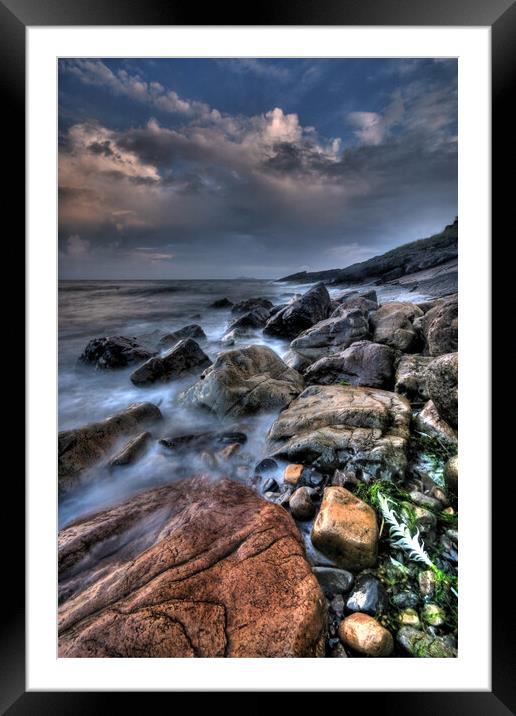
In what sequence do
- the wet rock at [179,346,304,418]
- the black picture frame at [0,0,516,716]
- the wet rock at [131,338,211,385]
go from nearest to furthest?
the black picture frame at [0,0,516,716] → the wet rock at [179,346,304,418] → the wet rock at [131,338,211,385]

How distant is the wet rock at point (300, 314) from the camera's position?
280 centimetres

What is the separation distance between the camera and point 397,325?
106 inches

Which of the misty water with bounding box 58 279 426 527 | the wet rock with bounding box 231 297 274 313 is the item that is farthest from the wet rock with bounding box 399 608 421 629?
the wet rock with bounding box 231 297 274 313

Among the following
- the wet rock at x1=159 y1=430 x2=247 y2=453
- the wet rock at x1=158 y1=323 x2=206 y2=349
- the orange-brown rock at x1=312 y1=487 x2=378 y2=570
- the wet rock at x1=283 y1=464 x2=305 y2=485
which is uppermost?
the wet rock at x1=158 y1=323 x2=206 y2=349

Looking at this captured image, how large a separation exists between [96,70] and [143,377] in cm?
219

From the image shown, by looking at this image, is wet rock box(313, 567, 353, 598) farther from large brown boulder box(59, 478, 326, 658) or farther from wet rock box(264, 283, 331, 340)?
wet rock box(264, 283, 331, 340)

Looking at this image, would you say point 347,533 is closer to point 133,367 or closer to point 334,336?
point 334,336

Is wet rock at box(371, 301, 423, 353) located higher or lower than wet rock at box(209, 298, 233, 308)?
lower

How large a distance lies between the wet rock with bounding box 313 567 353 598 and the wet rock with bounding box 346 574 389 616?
4 centimetres

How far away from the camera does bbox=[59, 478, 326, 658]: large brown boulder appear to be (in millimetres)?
1245

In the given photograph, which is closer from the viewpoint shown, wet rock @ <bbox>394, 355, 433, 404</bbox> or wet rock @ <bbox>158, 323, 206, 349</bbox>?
wet rock @ <bbox>394, 355, 433, 404</bbox>

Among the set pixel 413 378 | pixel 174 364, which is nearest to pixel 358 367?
pixel 413 378

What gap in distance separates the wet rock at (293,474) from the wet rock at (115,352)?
1.61m

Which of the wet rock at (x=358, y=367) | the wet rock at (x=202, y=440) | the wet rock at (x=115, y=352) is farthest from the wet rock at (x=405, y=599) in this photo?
the wet rock at (x=115, y=352)
